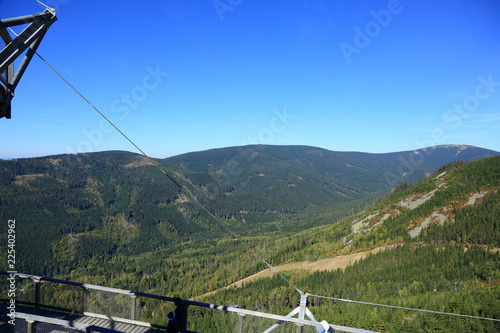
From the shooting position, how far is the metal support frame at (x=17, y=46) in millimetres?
7344

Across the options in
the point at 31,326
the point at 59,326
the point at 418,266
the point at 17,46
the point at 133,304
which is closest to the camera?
the point at 31,326

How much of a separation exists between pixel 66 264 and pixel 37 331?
228 metres

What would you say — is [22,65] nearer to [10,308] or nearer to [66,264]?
[10,308]

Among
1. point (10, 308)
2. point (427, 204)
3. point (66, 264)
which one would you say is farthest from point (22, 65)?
point (66, 264)

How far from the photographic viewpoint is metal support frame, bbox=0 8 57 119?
24.1ft

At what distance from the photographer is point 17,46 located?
7.62 m

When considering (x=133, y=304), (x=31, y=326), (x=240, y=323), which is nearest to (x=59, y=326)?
(x=31, y=326)

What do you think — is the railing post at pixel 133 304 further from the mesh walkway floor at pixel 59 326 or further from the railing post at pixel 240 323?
the railing post at pixel 240 323

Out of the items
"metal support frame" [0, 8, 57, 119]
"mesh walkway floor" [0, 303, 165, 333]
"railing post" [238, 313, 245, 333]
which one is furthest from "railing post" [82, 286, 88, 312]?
"metal support frame" [0, 8, 57, 119]

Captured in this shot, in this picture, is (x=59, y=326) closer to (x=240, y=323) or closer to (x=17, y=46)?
(x=240, y=323)

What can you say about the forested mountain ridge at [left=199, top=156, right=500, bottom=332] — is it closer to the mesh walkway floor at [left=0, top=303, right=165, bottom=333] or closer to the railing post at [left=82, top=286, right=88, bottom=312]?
the mesh walkway floor at [left=0, top=303, right=165, bottom=333]

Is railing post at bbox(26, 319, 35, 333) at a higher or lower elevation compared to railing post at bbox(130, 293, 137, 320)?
higher

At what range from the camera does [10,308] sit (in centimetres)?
975

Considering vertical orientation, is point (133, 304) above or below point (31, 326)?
below
